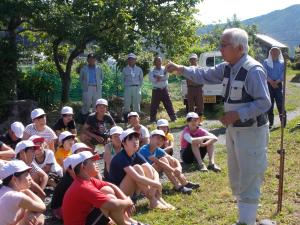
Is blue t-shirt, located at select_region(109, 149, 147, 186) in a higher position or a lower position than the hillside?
lower

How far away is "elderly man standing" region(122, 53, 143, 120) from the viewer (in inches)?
496

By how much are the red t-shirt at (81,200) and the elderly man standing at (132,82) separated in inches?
323

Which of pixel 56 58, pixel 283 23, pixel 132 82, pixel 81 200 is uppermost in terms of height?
pixel 283 23

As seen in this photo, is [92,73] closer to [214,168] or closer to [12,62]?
[12,62]

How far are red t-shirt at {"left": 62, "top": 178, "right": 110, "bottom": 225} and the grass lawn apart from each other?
1.14m

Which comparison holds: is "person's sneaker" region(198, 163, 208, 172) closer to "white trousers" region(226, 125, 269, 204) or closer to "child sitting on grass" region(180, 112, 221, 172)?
"child sitting on grass" region(180, 112, 221, 172)

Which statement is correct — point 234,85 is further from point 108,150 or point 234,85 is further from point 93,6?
point 93,6

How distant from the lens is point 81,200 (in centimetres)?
440

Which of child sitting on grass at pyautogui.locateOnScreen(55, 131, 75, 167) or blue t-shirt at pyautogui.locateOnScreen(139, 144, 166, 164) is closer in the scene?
blue t-shirt at pyautogui.locateOnScreen(139, 144, 166, 164)

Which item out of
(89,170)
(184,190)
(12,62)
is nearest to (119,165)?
(184,190)

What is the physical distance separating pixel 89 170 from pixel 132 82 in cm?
832

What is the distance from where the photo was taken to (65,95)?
49.8 ft

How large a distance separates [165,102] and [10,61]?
160 inches

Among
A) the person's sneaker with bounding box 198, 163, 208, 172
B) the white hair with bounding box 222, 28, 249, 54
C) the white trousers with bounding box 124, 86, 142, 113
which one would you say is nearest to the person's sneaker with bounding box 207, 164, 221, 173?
the person's sneaker with bounding box 198, 163, 208, 172
